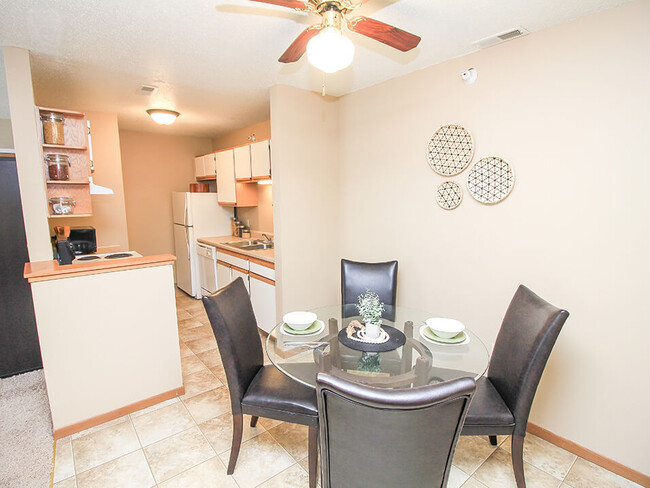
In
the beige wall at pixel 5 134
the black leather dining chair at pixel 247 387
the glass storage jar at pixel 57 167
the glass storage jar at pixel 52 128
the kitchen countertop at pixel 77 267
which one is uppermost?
the beige wall at pixel 5 134

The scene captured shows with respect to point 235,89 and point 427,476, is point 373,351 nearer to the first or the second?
point 427,476

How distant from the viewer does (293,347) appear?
182 cm

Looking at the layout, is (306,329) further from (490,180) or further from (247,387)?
(490,180)

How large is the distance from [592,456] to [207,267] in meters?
4.16

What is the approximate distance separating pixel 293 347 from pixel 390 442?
35.4 inches

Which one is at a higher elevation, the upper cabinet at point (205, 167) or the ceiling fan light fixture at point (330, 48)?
the ceiling fan light fixture at point (330, 48)

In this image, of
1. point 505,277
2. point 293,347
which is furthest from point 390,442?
point 505,277

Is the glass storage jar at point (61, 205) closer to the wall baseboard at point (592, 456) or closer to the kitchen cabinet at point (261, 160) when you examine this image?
the kitchen cabinet at point (261, 160)

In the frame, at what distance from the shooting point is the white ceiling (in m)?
1.70

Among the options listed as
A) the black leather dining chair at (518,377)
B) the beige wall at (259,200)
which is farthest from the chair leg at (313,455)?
the beige wall at (259,200)

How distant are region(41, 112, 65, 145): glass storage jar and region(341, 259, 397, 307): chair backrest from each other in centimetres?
235

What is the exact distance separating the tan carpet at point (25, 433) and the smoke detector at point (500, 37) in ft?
11.5

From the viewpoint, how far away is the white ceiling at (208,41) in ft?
5.58

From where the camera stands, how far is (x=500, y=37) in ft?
6.62
